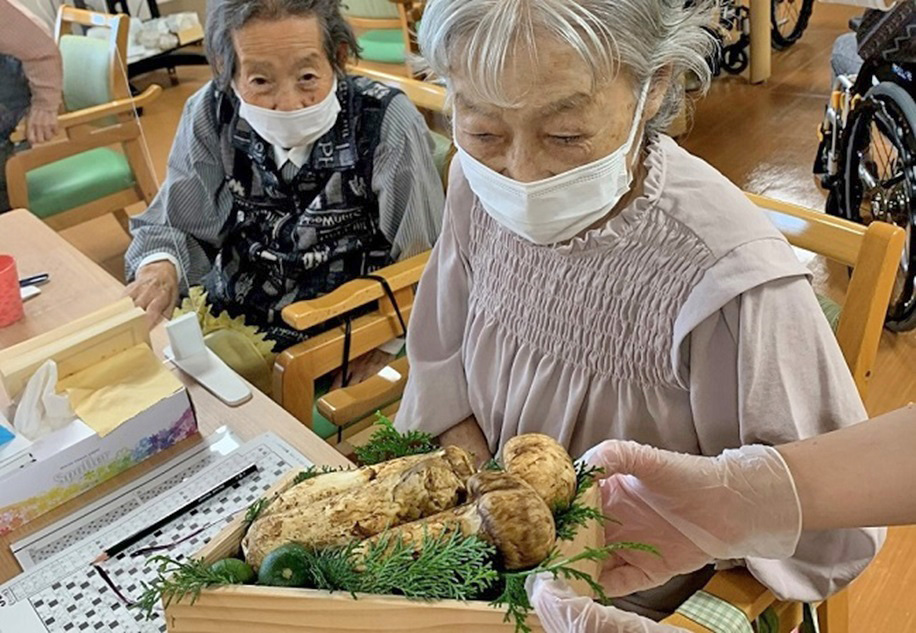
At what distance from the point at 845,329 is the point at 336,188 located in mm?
1009

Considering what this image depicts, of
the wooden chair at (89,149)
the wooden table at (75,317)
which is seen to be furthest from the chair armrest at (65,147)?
the wooden table at (75,317)

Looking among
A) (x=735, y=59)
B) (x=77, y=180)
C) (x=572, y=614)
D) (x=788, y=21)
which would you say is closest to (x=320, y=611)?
(x=572, y=614)

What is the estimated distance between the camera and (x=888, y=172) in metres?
2.53

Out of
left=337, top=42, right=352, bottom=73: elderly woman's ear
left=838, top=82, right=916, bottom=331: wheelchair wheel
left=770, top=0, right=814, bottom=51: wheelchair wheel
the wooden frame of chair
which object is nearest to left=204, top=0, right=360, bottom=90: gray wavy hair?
left=337, top=42, right=352, bottom=73: elderly woman's ear

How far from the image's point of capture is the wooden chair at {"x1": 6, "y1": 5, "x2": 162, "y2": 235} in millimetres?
1946

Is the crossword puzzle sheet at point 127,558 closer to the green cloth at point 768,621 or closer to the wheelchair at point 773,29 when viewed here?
the green cloth at point 768,621

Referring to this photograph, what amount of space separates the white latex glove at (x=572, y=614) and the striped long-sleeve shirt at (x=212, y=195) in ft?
3.50

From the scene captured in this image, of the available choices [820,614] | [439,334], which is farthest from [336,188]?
[820,614]

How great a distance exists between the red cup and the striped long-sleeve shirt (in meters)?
0.31

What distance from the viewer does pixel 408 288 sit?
1608 millimetres

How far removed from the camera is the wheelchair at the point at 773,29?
4219 millimetres

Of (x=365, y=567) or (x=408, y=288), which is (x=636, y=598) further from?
(x=408, y=288)

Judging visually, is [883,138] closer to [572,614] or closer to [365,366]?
[365,366]

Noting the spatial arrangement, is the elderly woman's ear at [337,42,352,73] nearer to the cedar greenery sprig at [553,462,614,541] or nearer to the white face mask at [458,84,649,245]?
the white face mask at [458,84,649,245]
